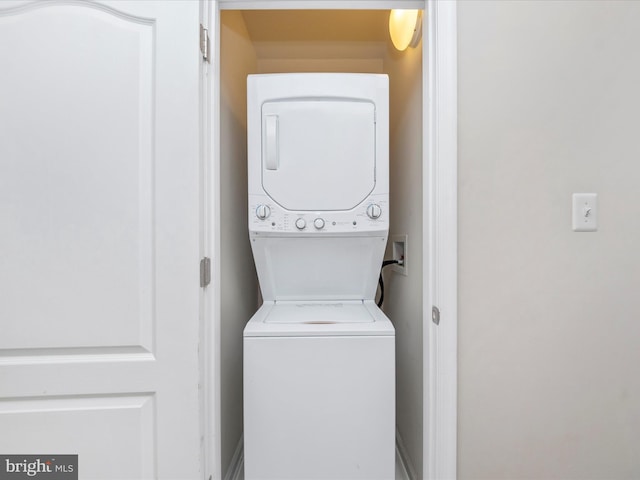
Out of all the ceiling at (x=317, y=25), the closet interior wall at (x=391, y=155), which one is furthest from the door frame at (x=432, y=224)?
the ceiling at (x=317, y=25)

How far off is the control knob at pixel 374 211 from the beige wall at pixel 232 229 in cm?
64

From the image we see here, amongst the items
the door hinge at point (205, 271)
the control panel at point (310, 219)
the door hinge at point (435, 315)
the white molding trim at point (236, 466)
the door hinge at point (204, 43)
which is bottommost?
the white molding trim at point (236, 466)

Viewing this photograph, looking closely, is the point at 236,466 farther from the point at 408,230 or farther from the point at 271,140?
the point at 271,140

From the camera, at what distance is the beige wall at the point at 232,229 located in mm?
1501

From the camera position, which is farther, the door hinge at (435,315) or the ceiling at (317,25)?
the ceiling at (317,25)

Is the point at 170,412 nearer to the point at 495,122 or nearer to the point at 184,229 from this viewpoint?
the point at 184,229

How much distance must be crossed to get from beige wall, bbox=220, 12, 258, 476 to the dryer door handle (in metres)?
0.19

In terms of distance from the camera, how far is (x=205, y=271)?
1.19 metres

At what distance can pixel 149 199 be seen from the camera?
1.12 m

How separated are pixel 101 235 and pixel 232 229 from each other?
634mm

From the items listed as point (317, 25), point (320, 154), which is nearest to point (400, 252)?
point (320, 154)

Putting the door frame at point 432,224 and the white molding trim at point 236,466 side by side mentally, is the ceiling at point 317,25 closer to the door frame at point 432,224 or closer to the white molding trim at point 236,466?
the door frame at point 432,224

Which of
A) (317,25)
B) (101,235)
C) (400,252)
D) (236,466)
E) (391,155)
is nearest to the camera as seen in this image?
(101,235)

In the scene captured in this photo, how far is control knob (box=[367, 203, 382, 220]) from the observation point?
152 centimetres
